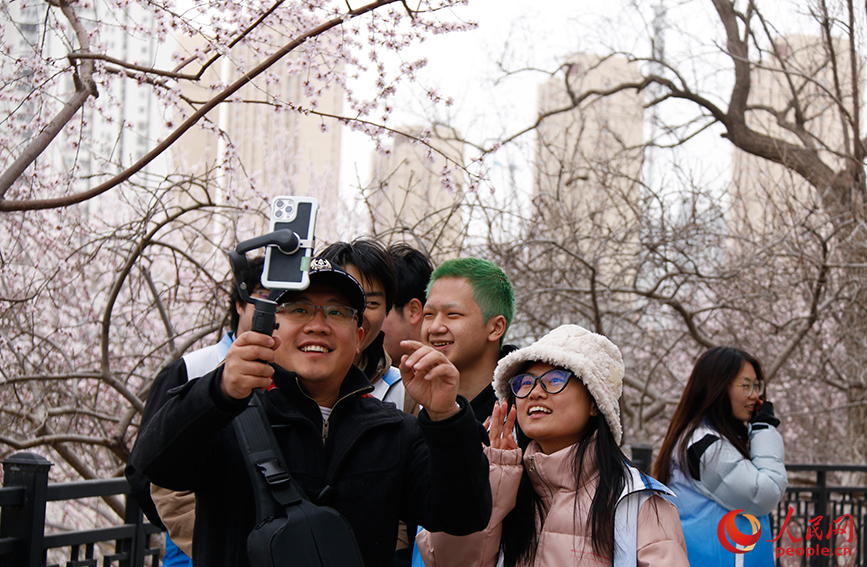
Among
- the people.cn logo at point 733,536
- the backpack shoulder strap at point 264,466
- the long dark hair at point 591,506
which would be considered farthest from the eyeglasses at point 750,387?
the backpack shoulder strap at point 264,466

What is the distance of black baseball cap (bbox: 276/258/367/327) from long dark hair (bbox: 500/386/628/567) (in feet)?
2.55

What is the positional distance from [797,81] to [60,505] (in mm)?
9036

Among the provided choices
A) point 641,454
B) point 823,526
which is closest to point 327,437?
point 641,454

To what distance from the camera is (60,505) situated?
727 cm

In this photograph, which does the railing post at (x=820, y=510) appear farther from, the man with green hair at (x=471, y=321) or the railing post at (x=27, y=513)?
the railing post at (x=27, y=513)

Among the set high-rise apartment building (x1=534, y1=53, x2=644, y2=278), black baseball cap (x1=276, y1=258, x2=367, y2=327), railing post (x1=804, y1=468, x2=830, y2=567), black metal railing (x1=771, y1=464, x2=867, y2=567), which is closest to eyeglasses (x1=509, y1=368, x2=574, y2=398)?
black baseball cap (x1=276, y1=258, x2=367, y2=327)

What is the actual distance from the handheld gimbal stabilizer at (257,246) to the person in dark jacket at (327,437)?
0.03 metres

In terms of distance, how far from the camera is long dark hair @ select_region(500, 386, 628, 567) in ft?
6.56

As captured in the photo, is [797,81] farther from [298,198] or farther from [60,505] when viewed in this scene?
[60,505]

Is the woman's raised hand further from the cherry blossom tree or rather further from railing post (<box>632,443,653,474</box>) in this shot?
railing post (<box>632,443,653,474</box>)

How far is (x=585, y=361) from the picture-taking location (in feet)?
7.27

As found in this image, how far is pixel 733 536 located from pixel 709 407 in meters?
0.58

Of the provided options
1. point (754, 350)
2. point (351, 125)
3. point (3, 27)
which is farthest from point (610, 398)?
point (754, 350)

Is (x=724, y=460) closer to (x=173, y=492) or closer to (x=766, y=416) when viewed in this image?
(x=766, y=416)
